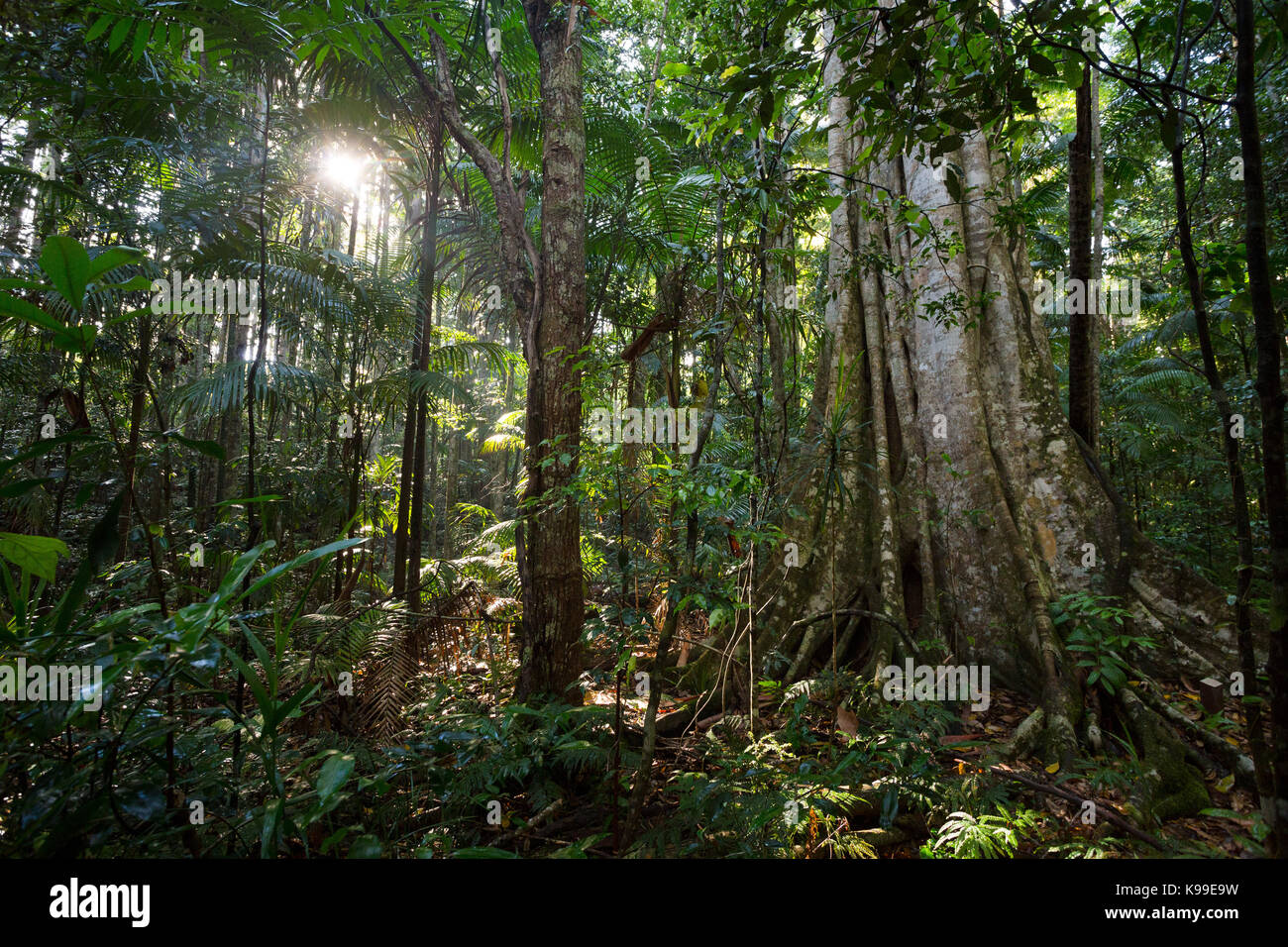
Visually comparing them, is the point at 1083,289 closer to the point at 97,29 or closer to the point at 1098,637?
the point at 1098,637

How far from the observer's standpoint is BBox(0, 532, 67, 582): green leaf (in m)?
1.35

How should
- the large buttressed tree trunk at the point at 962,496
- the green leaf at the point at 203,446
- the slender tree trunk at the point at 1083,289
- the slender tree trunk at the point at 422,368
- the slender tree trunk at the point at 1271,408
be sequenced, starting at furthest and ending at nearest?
the slender tree trunk at the point at 422,368 → the slender tree trunk at the point at 1083,289 → the large buttressed tree trunk at the point at 962,496 → the green leaf at the point at 203,446 → the slender tree trunk at the point at 1271,408

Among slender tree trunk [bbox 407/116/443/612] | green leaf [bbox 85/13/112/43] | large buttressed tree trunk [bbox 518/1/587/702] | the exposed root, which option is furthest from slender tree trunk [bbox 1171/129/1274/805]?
slender tree trunk [bbox 407/116/443/612]

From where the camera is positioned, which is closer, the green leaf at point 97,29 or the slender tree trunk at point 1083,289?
the green leaf at point 97,29

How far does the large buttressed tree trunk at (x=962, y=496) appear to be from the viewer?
3385 millimetres

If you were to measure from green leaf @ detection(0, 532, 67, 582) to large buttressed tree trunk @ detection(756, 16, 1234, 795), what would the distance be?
2921 mm

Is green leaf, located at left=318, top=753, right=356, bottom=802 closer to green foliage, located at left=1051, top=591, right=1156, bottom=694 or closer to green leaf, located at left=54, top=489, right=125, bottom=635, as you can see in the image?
green leaf, located at left=54, top=489, right=125, bottom=635

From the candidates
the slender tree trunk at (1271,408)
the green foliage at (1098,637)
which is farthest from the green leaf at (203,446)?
the green foliage at (1098,637)

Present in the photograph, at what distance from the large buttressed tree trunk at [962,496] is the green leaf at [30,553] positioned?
115 inches

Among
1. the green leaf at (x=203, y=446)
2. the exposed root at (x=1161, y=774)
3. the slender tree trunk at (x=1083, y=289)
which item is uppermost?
the slender tree trunk at (x=1083, y=289)

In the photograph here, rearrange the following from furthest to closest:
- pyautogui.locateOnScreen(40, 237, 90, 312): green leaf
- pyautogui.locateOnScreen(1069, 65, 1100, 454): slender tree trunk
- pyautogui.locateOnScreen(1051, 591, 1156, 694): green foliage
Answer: pyautogui.locateOnScreen(1069, 65, 1100, 454): slender tree trunk, pyautogui.locateOnScreen(1051, 591, 1156, 694): green foliage, pyautogui.locateOnScreen(40, 237, 90, 312): green leaf

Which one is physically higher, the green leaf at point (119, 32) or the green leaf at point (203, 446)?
the green leaf at point (119, 32)

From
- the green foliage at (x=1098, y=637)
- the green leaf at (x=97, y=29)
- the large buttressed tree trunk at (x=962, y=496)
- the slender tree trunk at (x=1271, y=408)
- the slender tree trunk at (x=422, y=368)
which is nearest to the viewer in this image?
the slender tree trunk at (x=1271, y=408)

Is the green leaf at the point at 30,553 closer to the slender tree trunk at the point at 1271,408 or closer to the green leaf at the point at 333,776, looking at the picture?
the green leaf at the point at 333,776
